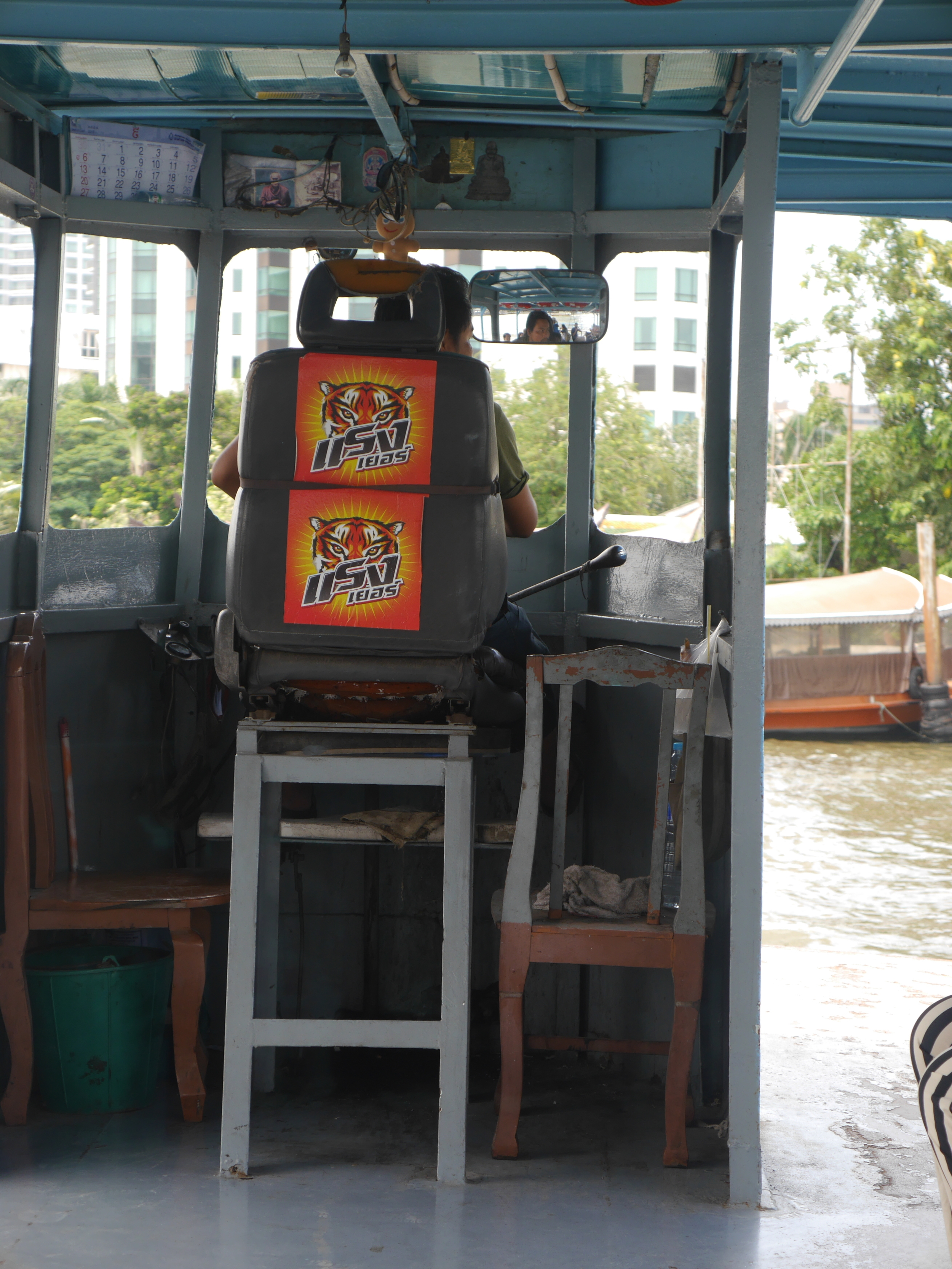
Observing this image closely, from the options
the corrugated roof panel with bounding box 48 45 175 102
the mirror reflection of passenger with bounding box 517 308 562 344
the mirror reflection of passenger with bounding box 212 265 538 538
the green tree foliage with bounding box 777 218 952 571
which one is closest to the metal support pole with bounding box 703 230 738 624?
the mirror reflection of passenger with bounding box 517 308 562 344

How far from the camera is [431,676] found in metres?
2.89

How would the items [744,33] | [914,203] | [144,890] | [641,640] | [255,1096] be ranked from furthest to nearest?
[914,203], [641,640], [255,1096], [144,890], [744,33]

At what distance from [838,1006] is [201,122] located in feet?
12.4

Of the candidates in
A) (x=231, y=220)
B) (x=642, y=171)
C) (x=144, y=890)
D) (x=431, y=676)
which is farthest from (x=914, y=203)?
(x=144, y=890)

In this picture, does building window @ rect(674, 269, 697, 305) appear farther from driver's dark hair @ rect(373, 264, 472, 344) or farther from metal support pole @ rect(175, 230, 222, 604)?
metal support pole @ rect(175, 230, 222, 604)

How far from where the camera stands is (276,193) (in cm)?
392

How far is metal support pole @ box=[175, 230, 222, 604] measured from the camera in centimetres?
403

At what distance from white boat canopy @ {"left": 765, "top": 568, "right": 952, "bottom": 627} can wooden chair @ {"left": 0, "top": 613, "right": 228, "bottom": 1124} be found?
16283 mm

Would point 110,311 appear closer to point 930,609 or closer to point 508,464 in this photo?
point 508,464

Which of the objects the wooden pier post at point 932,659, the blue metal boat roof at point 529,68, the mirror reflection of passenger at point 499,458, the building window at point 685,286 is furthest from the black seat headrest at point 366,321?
the wooden pier post at point 932,659

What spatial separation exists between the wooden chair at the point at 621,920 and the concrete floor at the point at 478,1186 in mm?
245

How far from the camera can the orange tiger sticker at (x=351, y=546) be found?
2.77m

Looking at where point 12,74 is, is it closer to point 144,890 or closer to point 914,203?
point 144,890

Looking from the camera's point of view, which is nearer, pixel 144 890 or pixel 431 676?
pixel 431 676
